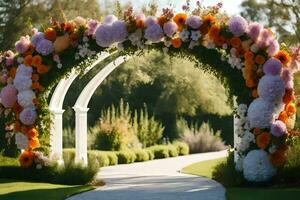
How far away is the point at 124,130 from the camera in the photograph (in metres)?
Answer: 21.4

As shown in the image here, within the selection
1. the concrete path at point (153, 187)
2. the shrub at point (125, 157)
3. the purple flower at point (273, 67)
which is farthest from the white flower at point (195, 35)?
the shrub at point (125, 157)

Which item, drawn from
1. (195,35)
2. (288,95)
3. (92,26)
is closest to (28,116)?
(92,26)

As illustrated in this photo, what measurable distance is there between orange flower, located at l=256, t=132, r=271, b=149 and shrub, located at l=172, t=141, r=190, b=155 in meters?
13.5

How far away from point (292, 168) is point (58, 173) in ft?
16.4

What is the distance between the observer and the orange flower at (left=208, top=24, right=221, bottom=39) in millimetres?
11789

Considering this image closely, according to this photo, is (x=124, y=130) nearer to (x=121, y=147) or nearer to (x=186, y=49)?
(x=121, y=147)

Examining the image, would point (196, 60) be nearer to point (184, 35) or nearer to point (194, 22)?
point (184, 35)

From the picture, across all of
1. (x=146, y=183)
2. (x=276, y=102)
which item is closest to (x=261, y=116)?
(x=276, y=102)

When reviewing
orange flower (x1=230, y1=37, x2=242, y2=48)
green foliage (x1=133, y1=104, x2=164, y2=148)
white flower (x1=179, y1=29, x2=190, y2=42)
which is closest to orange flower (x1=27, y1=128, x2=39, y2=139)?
white flower (x1=179, y1=29, x2=190, y2=42)

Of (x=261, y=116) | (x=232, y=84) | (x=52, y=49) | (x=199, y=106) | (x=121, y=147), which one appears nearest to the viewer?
(x=261, y=116)

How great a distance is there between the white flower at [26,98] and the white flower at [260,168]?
4684mm

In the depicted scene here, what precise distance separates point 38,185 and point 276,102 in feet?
16.2

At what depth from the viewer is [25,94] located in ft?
41.4

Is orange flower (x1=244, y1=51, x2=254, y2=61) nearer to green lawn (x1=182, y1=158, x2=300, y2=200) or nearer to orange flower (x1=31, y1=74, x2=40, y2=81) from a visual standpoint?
green lawn (x1=182, y1=158, x2=300, y2=200)
